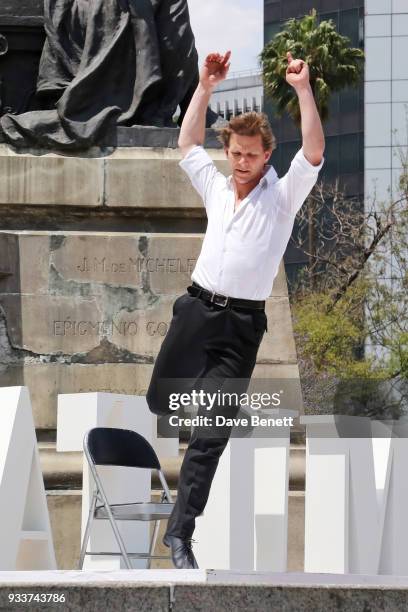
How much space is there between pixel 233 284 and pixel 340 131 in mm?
52843

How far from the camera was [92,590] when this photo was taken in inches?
193

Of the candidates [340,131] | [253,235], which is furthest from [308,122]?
[340,131]

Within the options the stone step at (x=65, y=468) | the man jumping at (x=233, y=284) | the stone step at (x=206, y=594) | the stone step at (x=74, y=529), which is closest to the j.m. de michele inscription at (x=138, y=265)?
the stone step at (x=65, y=468)

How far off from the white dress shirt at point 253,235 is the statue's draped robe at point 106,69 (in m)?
3.72

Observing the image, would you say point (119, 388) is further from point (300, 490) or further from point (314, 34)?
point (314, 34)

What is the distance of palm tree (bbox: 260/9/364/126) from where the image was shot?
3706 centimetres

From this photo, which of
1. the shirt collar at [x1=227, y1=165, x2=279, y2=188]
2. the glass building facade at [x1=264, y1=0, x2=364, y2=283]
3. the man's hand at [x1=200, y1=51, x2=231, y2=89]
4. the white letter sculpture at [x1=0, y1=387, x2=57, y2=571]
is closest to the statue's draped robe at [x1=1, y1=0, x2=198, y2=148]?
the white letter sculpture at [x1=0, y1=387, x2=57, y2=571]

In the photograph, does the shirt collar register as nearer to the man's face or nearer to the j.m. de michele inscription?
the man's face

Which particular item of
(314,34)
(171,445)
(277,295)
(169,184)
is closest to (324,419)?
(171,445)

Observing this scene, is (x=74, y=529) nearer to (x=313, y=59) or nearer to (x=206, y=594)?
(x=206, y=594)

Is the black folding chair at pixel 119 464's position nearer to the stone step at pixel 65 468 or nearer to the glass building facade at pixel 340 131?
the stone step at pixel 65 468

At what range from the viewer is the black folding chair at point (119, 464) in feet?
21.2

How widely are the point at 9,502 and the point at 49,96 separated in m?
3.66

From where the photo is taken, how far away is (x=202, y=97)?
234 inches
